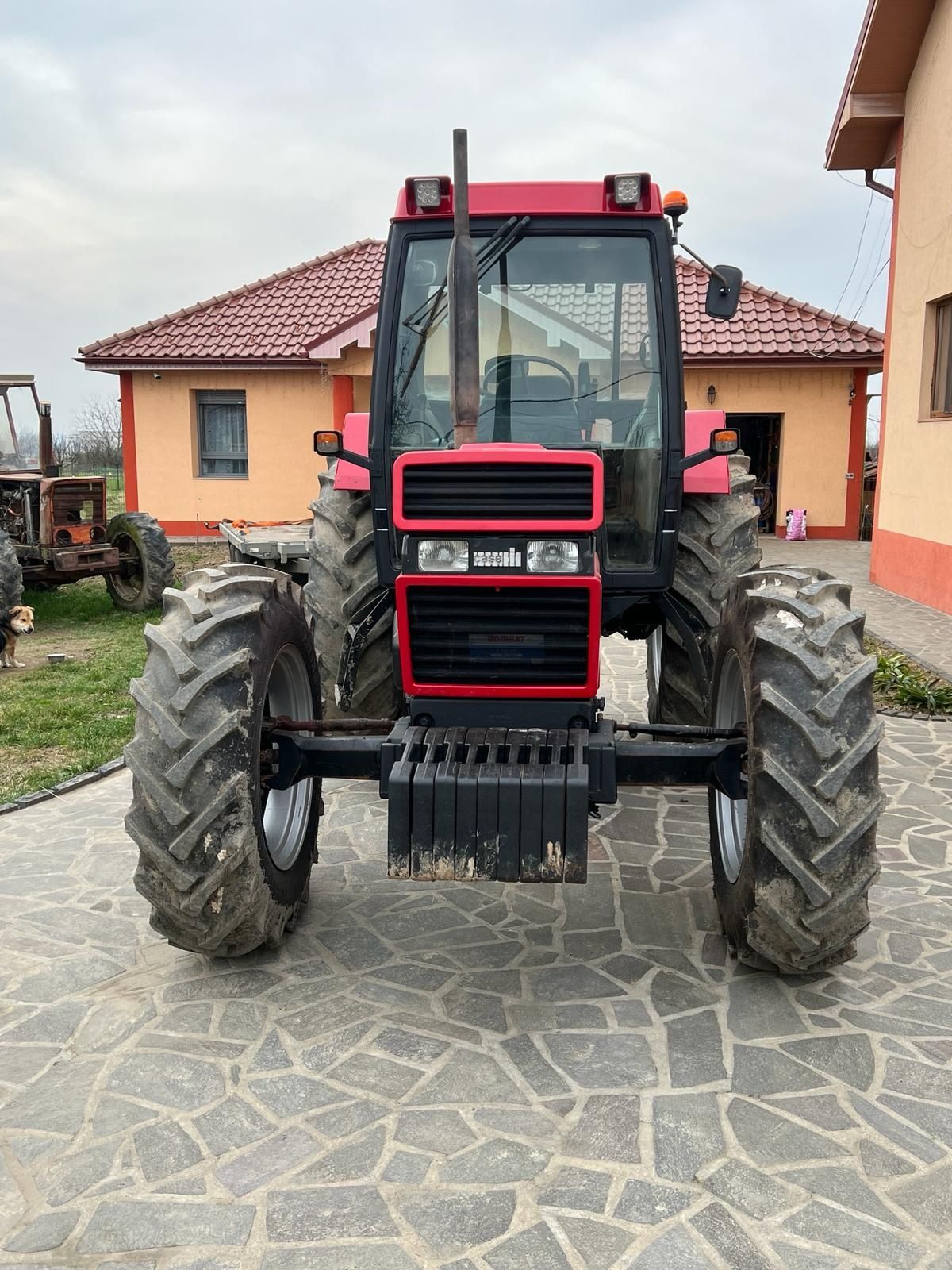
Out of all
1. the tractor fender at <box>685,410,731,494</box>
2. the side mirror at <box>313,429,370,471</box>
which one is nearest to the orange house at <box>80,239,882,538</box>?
the tractor fender at <box>685,410,731,494</box>

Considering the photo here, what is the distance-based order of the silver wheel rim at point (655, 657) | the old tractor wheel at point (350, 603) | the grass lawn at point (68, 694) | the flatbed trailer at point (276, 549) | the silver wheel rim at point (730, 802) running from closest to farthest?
the silver wheel rim at point (730, 802) < the old tractor wheel at point (350, 603) < the silver wheel rim at point (655, 657) < the grass lawn at point (68, 694) < the flatbed trailer at point (276, 549)

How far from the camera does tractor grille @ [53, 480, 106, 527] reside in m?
11.7

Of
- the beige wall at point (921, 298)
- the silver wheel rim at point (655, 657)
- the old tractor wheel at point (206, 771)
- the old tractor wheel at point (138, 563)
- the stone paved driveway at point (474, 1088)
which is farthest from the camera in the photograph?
the old tractor wheel at point (138, 563)

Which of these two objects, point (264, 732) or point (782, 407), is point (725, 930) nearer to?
point (264, 732)

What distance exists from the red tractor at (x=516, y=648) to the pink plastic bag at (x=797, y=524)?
14.2 metres

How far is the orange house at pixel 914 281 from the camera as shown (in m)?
10.7

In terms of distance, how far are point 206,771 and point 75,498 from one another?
31.0 ft

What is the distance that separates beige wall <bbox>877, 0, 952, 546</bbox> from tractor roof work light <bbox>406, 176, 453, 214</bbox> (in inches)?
304

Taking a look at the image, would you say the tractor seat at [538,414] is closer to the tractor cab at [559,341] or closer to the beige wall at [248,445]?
the tractor cab at [559,341]

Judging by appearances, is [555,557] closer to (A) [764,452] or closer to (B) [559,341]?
(B) [559,341]

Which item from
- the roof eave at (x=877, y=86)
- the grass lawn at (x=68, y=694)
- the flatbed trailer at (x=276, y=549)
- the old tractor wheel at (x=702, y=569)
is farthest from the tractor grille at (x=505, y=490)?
the roof eave at (x=877, y=86)

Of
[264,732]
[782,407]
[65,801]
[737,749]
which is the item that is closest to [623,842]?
[737,749]

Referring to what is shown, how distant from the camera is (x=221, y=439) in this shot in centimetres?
1788

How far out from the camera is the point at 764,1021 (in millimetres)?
3359
